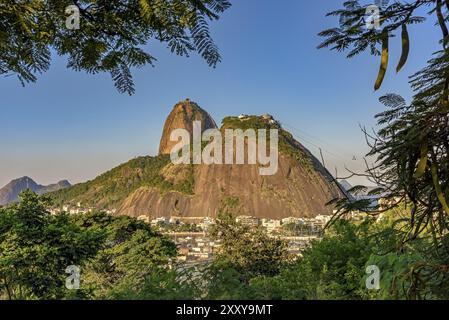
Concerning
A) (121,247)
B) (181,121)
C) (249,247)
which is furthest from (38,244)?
(181,121)

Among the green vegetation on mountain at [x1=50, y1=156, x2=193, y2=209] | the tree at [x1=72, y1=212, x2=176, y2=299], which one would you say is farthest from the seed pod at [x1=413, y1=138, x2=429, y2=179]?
the green vegetation on mountain at [x1=50, y1=156, x2=193, y2=209]

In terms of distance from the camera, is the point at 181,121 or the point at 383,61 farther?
the point at 181,121

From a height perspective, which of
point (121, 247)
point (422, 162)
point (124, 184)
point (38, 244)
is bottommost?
point (121, 247)

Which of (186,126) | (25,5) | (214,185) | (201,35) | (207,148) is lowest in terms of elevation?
(201,35)

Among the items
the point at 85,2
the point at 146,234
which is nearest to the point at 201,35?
the point at 85,2

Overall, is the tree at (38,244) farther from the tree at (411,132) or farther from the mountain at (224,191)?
the mountain at (224,191)

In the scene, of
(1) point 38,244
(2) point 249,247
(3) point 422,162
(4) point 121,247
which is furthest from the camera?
(4) point 121,247

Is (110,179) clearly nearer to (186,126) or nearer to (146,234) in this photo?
(186,126)

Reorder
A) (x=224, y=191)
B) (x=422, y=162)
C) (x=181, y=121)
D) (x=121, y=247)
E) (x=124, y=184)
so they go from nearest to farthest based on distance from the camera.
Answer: (x=422, y=162), (x=121, y=247), (x=224, y=191), (x=124, y=184), (x=181, y=121)

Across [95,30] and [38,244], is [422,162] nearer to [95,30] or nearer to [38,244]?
[95,30]
